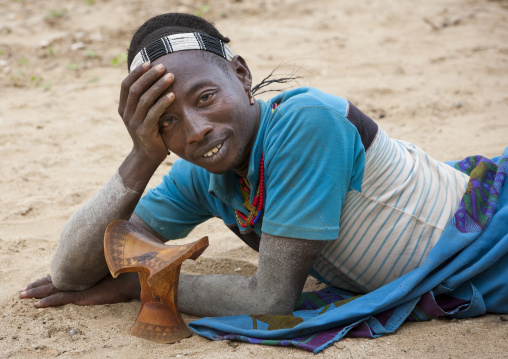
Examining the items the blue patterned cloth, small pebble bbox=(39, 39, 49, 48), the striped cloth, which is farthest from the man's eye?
small pebble bbox=(39, 39, 49, 48)

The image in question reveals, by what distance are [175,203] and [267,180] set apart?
25.2 inches

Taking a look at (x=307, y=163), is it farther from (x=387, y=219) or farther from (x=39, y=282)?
(x=39, y=282)

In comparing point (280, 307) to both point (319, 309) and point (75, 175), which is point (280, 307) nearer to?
point (319, 309)

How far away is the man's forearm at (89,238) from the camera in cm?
236

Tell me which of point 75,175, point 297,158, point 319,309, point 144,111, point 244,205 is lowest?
point 75,175

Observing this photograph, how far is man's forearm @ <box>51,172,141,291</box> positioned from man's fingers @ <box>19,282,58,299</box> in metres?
0.05

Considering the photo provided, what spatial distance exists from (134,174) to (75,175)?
180 centimetres

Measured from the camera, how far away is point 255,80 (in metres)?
5.51

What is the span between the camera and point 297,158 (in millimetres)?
2023

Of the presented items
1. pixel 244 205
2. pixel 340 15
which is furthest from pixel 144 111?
pixel 340 15

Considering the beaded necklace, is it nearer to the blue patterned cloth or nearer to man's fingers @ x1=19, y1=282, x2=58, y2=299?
the blue patterned cloth

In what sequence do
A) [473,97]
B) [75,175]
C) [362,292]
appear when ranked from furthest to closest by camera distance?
[473,97], [75,175], [362,292]

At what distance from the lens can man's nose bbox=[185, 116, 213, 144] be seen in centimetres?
200

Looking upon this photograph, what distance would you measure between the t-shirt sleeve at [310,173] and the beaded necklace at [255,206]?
3.9 inches
